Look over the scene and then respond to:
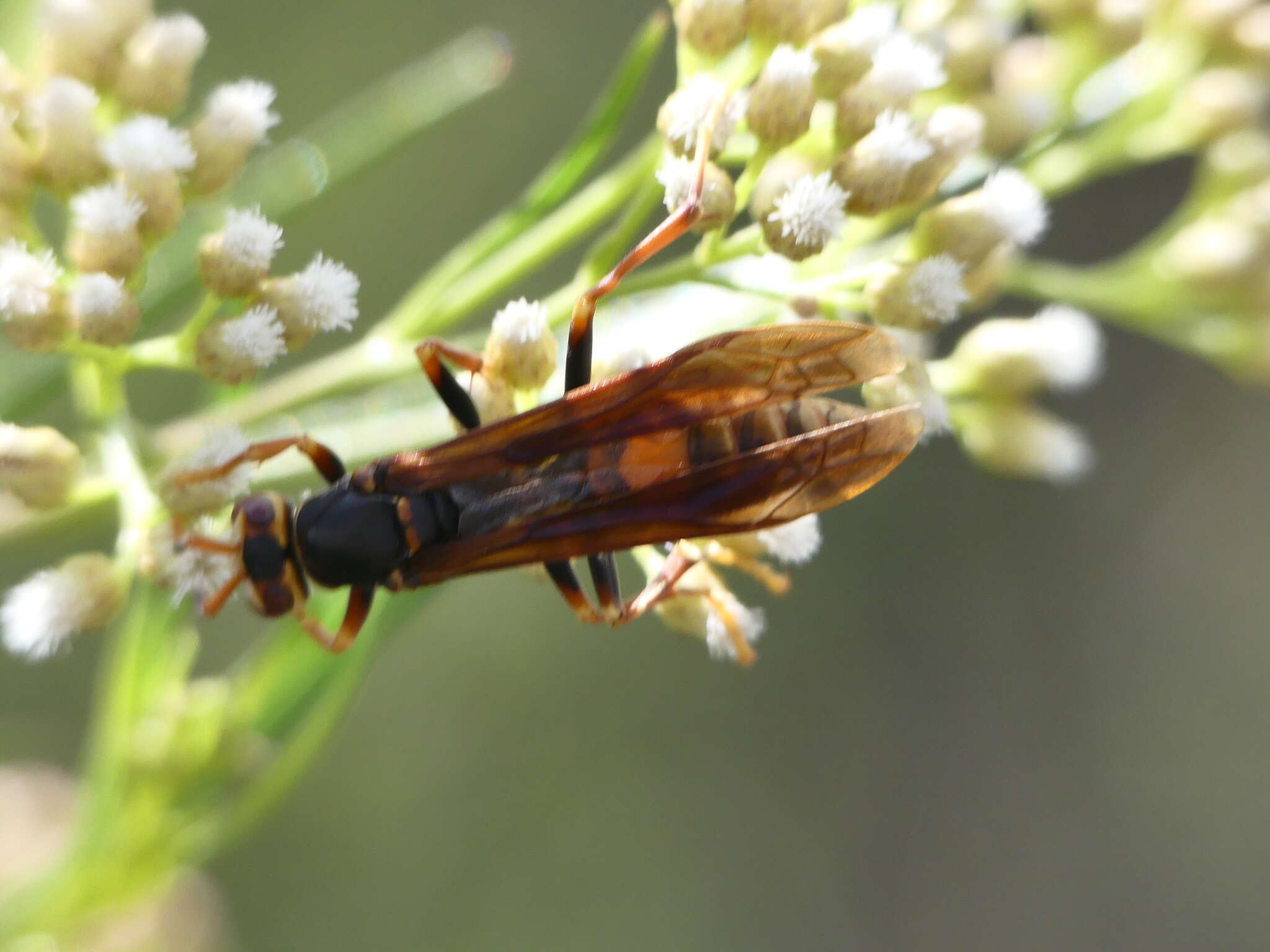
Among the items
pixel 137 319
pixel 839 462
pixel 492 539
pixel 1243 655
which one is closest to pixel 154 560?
pixel 137 319

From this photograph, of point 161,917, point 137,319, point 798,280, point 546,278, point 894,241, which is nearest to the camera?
point 137,319

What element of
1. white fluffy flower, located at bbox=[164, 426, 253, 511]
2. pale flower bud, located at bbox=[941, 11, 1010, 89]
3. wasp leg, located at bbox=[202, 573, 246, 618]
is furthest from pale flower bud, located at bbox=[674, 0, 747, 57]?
wasp leg, located at bbox=[202, 573, 246, 618]

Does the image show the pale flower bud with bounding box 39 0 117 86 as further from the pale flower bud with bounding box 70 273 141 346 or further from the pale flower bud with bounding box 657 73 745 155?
the pale flower bud with bounding box 657 73 745 155

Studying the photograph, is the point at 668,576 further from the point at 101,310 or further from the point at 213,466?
the point at 101,310

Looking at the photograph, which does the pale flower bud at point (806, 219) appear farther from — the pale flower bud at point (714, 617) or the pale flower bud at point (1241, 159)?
the pale flower bud at point (1241, 159)

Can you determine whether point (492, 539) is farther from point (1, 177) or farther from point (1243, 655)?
point (1243, 655)

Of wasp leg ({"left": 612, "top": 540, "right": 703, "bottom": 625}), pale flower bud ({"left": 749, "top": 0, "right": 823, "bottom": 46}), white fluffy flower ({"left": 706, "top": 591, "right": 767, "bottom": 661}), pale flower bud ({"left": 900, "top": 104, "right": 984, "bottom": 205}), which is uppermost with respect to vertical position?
pale flower bud ({"left": 749, "top": 0, "right": 823, "bottom": 46})
